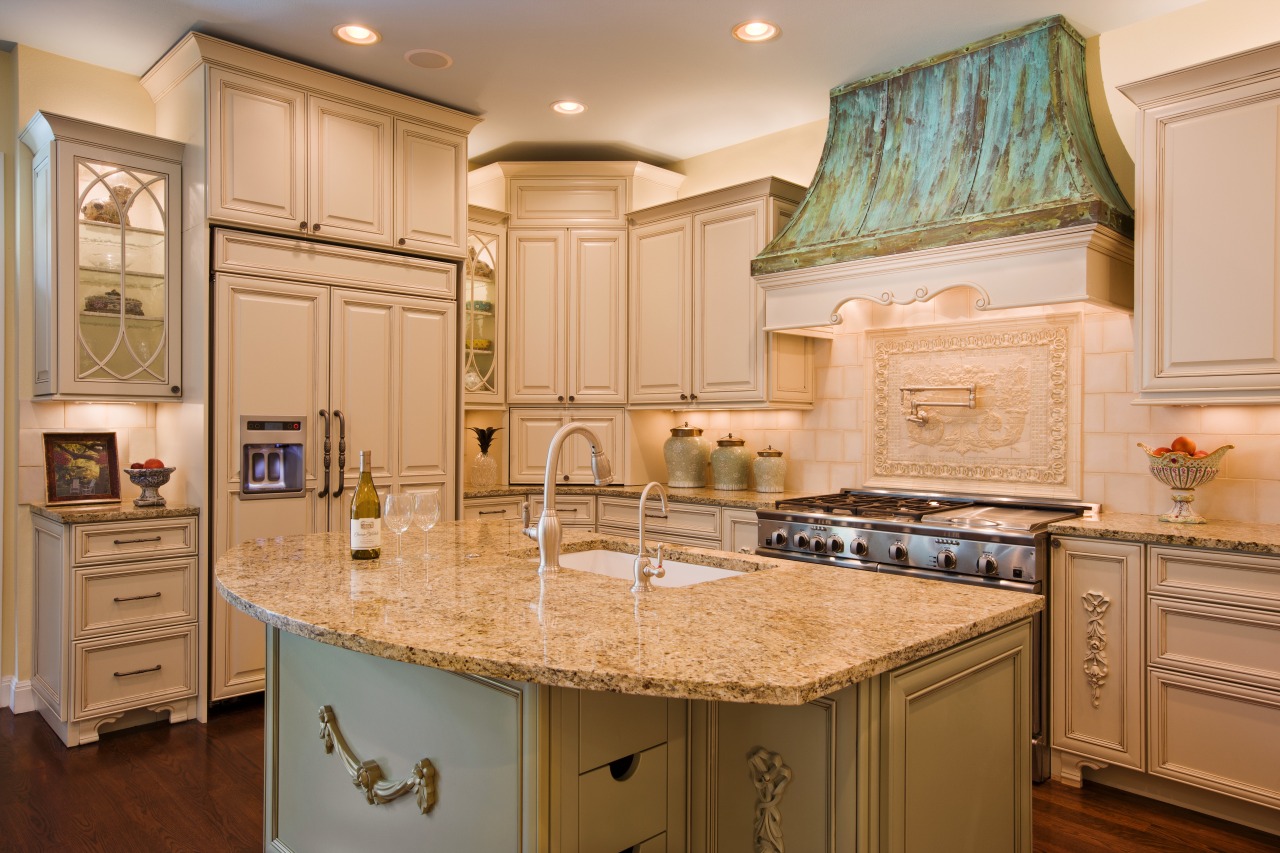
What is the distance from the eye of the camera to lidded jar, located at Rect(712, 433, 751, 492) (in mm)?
4539

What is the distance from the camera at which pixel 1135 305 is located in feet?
10.00

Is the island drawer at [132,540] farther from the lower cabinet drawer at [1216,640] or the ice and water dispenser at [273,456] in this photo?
the lower cabinet drawer at [1216,640]

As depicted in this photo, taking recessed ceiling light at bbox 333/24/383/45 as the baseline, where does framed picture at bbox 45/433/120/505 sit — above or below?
below

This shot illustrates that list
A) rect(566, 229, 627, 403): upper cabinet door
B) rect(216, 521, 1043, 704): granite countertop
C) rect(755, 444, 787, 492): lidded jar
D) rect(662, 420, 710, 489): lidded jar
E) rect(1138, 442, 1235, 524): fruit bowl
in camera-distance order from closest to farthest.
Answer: rect(216, 521, 1043, 704): granite countertop < rect(1138, 442, 1235, 524): fruit bowl < rect(755, 444, 787, 492): lidded jar < rect(662, 420, 710, 489): lidded jar < rect(566, 229, 627, 403): upper cabinet door

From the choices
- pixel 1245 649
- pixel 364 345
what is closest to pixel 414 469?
pixel 364 345

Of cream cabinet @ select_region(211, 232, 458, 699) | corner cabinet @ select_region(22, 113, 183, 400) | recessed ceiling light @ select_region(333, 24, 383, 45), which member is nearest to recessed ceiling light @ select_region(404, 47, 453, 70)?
recessed ceiling light @ select_region(333, 24, 383, 45)

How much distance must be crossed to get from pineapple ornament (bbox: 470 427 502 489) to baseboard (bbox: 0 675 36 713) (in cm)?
216

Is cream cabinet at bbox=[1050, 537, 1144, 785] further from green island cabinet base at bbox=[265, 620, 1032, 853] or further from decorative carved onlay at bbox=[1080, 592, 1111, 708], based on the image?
green island cabinet base at bbox=[265, 620, 1032, 853]

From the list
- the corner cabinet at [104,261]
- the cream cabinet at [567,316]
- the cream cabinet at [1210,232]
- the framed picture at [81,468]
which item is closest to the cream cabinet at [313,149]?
the corner cabinet at [104,261]

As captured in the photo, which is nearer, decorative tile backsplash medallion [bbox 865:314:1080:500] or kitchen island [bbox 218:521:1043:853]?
kitchen island [bbox 218:521:1043:853]

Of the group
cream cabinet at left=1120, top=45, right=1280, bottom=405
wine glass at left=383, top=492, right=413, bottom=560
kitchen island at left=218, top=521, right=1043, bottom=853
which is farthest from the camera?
cream cabinet at left=1120, top=45, right=1280, bottom=405

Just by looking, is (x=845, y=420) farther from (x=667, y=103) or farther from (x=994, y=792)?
(x=994, y=792)

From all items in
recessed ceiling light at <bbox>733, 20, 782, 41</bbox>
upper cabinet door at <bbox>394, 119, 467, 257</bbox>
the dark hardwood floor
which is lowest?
the dark hardwood floor

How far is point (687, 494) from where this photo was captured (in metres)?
4.32
